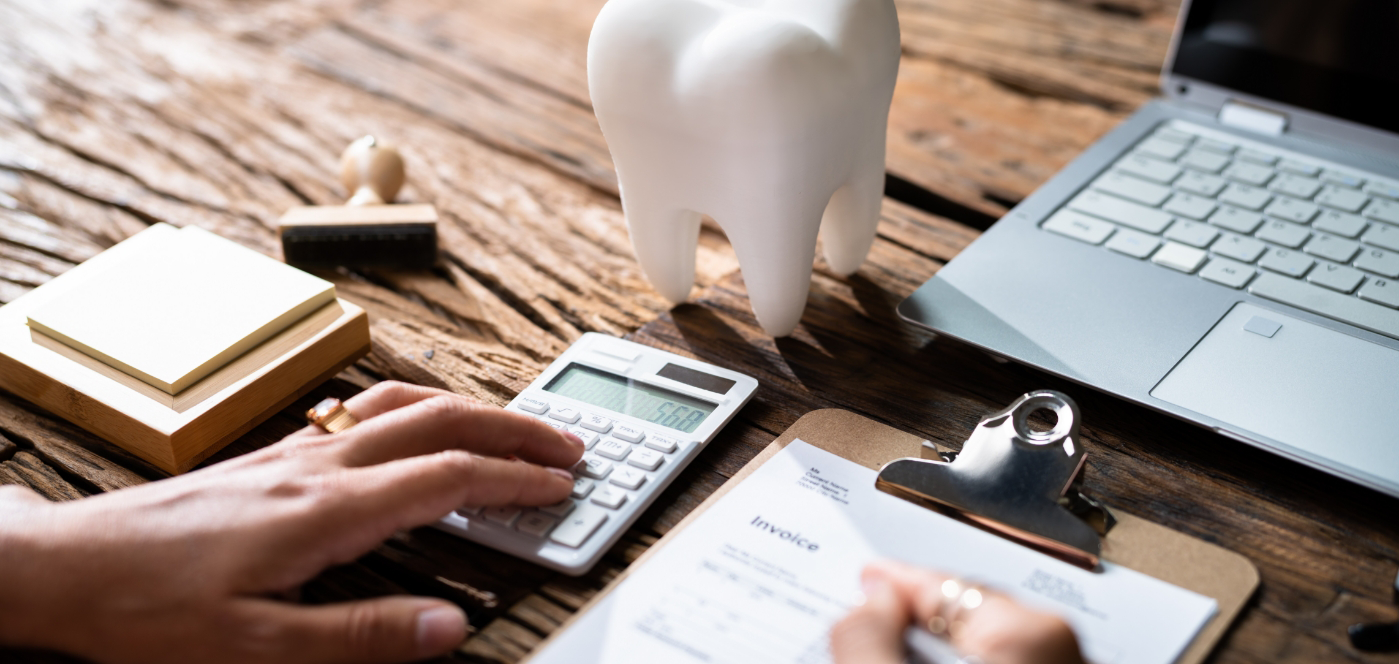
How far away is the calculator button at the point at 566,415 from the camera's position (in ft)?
2.16

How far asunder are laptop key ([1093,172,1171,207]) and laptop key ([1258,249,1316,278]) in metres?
0.11

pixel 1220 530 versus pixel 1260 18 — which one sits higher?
pixel 1260 18

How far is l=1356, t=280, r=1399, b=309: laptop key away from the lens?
0.73m

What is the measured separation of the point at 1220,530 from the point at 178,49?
135 cm

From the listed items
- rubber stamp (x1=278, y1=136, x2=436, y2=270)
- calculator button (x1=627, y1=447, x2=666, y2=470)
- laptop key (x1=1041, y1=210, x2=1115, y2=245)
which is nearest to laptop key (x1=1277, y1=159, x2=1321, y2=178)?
laptop key (x1=1041, y1=210, x2=1115, y2=245)

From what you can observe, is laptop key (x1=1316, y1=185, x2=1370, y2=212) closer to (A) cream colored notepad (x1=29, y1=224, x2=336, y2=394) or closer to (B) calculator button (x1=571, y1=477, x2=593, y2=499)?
(B) calculator button (x1=571, y1=477, x2=593, y2=499)

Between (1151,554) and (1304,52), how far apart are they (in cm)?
61

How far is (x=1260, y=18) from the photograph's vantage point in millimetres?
919

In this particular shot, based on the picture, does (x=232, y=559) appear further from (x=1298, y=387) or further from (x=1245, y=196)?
(x=1245, y=196)

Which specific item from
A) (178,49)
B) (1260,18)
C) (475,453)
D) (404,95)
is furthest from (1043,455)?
(178,49)

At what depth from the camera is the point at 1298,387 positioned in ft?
2.15

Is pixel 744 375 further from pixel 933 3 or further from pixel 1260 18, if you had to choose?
pixel 933 3

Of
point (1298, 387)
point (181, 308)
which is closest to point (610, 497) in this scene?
point (181, 308)

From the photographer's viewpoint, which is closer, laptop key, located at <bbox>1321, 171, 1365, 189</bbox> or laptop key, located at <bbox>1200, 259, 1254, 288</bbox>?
laptop key, located at <bbox>1200, 259, 1254, 288</bbox>
